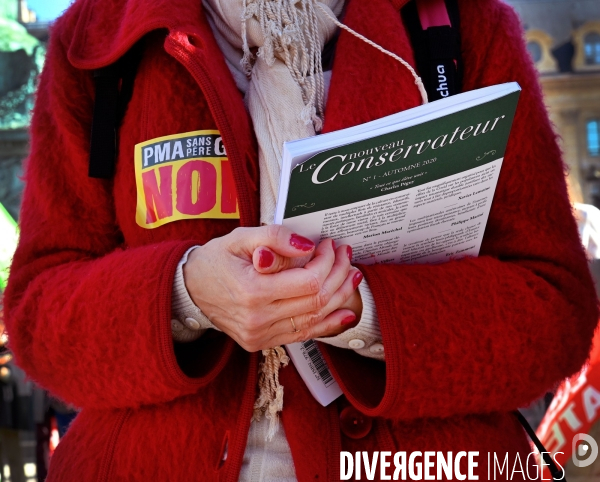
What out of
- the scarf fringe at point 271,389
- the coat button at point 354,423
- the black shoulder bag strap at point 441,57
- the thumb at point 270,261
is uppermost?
the black shoulder bag strap at point 441,57

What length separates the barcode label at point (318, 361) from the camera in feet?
3.74

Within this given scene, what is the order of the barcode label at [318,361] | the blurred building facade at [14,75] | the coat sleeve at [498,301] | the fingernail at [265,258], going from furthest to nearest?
the blurred building facade at [14,75], the barcode label at [318,361], the coat sleeve at [498,301], the fingernail at [265,258]

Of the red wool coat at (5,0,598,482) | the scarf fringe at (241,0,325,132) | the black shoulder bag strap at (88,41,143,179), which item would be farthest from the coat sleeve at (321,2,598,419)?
the black shoulder bag strap at (88,41,143,179)

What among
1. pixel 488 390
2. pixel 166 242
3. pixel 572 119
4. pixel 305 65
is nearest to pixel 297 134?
pixel 305 65

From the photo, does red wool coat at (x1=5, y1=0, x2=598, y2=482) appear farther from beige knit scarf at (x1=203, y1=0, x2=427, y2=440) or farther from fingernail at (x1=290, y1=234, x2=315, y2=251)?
fingernail at (x1=290, y1=234, x2=315, y2=251)

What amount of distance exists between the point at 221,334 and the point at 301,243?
30 centimetres

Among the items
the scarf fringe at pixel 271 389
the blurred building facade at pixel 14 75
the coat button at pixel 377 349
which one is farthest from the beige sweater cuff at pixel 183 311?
the blurred building facade at pixel 14 75

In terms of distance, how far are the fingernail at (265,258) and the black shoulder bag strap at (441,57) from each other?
0.44 metres

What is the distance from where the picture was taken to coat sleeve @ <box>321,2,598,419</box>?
104 centimetres

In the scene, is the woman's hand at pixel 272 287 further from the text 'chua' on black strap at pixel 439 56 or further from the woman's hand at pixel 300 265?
the text 'chua' on black strap at pixel 439 56

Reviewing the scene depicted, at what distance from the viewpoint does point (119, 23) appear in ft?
4.19

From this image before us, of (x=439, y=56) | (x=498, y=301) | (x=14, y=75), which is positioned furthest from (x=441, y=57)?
(x=14, y=75)

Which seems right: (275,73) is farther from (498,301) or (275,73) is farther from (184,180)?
(498,301)

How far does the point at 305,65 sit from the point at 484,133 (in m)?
0.39
